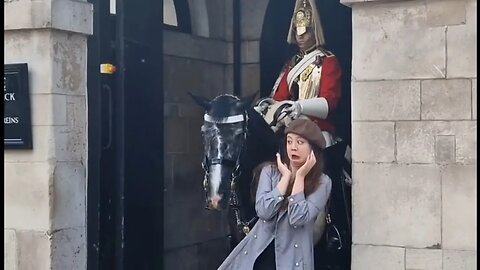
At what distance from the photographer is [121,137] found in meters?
6.42

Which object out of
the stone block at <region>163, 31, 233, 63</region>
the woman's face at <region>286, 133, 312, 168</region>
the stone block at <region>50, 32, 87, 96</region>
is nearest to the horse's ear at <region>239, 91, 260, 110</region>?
the woman's face at <region>286, 133, 312, 168</region>

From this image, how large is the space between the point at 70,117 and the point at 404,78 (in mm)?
2393

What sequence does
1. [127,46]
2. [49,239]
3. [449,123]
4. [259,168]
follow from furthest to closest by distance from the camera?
[127,46]
[49,239]
[259,168]
[449,123]

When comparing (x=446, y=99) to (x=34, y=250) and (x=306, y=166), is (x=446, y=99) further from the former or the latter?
(x=34, y=250)

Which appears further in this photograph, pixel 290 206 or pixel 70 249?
pixel 70 249

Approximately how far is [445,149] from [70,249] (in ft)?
8.93

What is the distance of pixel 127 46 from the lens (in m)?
6.47

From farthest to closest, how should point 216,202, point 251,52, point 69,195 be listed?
1. point 251,52
2. point 69,195
3. point 216,202

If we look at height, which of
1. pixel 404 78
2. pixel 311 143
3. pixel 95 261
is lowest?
pixel 95 261

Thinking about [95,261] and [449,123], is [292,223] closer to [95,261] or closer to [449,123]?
[449,123]

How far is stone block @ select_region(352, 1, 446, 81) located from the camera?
195 inches

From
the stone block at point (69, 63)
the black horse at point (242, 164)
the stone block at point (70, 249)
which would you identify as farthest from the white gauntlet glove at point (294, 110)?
the stone block at point (70, 249)

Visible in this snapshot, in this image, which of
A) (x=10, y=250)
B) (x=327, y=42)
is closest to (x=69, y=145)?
(x=10, y=250)

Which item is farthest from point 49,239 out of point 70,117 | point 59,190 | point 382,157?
point 382,157
